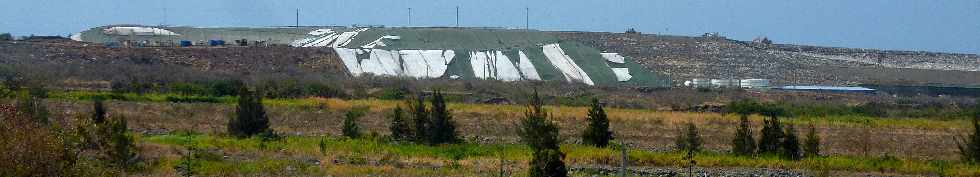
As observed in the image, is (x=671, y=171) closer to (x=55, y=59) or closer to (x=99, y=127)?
(x=99, y=127)

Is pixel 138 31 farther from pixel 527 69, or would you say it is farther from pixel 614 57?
pixel 614 57

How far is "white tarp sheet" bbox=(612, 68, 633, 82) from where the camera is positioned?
225ft

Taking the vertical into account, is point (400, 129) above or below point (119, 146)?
below

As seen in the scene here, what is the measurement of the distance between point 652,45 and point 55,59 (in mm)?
38911

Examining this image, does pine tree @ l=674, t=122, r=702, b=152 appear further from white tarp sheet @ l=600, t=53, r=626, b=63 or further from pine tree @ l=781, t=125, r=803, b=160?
white tarp sheet @ l=600, t=53, r=626, b=63

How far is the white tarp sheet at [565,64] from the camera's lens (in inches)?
2644

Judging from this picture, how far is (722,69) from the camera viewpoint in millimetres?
74125

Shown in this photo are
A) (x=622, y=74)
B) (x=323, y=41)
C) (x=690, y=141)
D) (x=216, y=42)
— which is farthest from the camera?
(x=323, y=41)

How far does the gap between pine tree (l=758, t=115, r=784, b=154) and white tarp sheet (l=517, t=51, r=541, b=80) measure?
37098mm

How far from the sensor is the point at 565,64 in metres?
70.4

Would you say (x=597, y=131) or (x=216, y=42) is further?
(x=216, y=42)

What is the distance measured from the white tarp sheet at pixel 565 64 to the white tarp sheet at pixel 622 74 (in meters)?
2.02

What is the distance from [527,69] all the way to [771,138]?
39.2m

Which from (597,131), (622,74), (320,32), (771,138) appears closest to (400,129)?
(597,131)
